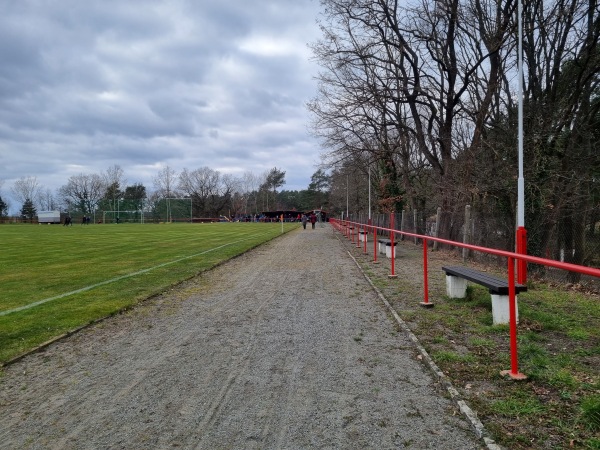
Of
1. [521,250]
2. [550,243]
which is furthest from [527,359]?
[550,243]

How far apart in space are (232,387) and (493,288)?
3757mm

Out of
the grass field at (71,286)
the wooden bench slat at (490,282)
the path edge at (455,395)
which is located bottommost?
the grass field at (71,286)

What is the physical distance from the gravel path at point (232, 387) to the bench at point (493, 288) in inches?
55.5

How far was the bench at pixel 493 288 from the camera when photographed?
582 cm

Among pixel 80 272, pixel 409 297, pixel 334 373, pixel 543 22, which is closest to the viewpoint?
pixel 334 373

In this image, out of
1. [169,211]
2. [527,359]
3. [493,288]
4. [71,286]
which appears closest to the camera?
[527,359]

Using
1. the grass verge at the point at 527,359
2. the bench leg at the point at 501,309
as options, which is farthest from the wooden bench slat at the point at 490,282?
the grass verge at the point at 527,359

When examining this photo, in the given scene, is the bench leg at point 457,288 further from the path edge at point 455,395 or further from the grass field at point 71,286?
the grass field at point 71,286

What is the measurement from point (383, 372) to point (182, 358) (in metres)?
2.15

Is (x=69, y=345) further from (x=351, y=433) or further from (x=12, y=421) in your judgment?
(x=351, y=433)

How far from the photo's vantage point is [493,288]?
5875 mm

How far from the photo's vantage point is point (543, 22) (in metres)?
14.9

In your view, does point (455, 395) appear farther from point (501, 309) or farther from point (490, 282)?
point (490, 282)

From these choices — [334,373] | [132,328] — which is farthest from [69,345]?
[334,373]
